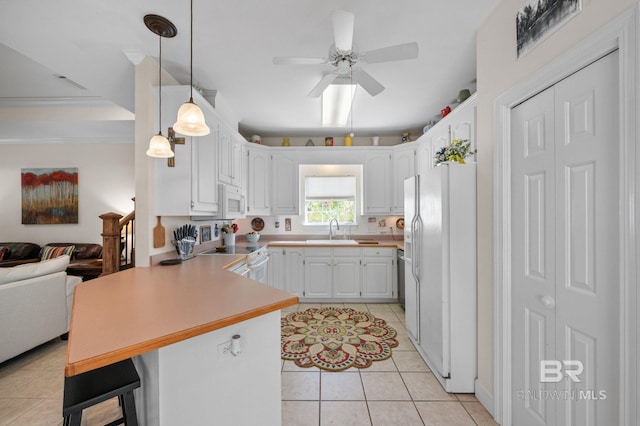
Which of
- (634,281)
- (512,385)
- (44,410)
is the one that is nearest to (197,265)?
(44,410)

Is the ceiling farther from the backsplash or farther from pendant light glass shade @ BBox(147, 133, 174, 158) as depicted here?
the backsplash

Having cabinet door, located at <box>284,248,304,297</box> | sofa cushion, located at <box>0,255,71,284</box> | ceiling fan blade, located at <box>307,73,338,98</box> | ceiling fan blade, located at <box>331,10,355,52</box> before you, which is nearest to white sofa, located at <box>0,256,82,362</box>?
sofa cushion, located at <box>0,255,71,284</box>

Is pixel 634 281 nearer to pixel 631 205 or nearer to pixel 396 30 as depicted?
pixel 631 205

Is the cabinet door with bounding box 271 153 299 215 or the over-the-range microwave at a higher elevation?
the cabinet door with bounding box 271 153 299 215

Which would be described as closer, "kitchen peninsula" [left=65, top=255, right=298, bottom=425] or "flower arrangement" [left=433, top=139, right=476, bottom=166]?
"kitchen peninsula" [left=65, top=255, right=298, bottom=425]

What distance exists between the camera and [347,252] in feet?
13.3

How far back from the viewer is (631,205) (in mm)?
970

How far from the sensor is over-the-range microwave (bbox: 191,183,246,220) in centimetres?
293

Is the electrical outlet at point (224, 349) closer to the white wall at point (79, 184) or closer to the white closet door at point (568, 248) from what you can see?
the white closet door at point (568, 248)

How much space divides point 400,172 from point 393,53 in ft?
8.38

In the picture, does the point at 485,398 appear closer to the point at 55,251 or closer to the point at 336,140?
the point at 336,140

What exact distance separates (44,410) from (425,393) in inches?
106

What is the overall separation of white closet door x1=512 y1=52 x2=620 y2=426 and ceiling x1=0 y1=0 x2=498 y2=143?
106 cm

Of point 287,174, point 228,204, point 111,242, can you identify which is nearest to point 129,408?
point 111,242
